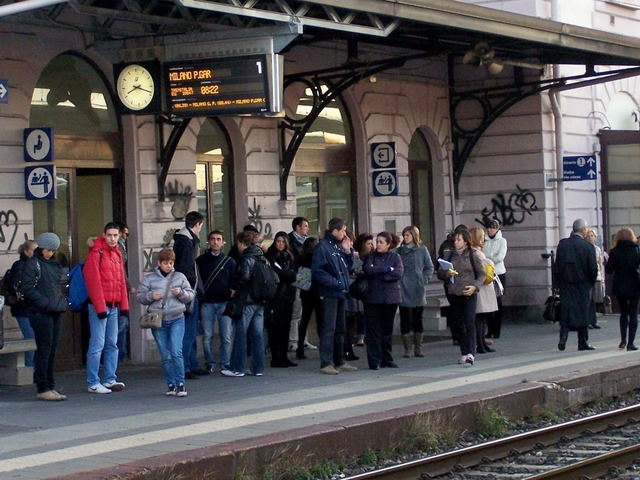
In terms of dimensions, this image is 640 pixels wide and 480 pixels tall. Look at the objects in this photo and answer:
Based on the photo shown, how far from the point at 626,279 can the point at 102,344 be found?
7155mm

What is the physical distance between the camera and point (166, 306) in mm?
12078

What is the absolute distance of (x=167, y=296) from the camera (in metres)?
12.1

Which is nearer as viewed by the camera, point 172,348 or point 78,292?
point 172,348

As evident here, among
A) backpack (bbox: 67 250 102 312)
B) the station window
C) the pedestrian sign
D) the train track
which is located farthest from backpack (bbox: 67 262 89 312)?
the train track

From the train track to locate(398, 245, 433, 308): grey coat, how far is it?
419 cm

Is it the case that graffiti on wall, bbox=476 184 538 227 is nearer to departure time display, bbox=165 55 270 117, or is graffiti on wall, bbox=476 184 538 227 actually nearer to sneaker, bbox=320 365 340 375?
sneaker, bbox=320 365 340 375

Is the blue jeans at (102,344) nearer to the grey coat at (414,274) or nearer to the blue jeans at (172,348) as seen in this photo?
the blue jeans at (172,348)

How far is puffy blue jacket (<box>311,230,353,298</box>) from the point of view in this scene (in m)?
13.5

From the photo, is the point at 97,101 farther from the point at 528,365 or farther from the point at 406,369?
the point at 528,365

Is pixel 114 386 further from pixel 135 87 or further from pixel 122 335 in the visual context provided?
pixel 135 87

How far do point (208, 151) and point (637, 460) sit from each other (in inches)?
344

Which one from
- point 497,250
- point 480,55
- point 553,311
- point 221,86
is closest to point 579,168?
point 497,250

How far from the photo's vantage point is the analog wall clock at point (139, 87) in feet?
44.9

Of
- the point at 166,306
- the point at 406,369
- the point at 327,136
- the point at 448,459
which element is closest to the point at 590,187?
the point at 327,136
